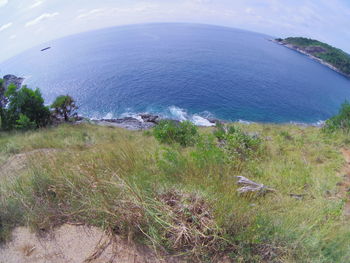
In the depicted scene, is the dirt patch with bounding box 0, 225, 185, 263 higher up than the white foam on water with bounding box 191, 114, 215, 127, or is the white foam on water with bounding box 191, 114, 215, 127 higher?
the dirt patch with bounding box 0, 225, 185, 263

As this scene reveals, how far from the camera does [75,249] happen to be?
76.7 inches

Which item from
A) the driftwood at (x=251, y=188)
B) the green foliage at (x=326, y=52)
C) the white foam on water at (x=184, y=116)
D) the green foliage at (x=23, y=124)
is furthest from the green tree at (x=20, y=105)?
Result: the green foliage at (x=326, y=52)

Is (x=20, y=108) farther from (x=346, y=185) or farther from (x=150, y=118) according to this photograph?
(x=346, y=185)

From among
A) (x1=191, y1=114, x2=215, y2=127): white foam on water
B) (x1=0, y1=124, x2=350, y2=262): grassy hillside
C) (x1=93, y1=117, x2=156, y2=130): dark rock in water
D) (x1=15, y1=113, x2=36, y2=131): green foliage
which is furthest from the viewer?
(x1=191, y1=114, x2=215, y2=127): white foam on water

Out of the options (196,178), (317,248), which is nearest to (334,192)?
(317,248)

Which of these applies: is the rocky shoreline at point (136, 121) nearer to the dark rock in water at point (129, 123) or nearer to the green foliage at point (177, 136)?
the dark rock in water at point (129, 123)

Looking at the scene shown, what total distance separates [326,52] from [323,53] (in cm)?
250

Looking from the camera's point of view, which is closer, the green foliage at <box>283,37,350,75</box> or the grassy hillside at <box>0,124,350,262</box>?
the grassy hillside at <box>0,124,350,262</box>

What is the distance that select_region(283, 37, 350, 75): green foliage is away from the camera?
3106 inches

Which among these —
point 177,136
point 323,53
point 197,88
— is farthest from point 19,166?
point 323,53

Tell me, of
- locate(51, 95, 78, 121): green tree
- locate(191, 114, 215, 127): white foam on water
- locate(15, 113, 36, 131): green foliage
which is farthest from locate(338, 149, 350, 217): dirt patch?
locate(51, 95, 78, 121): green tree

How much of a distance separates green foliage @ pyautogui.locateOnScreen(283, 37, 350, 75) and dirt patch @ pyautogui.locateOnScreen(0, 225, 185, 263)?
369 feet

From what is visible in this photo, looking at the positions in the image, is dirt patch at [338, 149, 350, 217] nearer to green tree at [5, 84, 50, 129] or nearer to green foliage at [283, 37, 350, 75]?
green tree at [5, 84, 50, 129]

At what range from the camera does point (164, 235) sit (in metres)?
1.86
